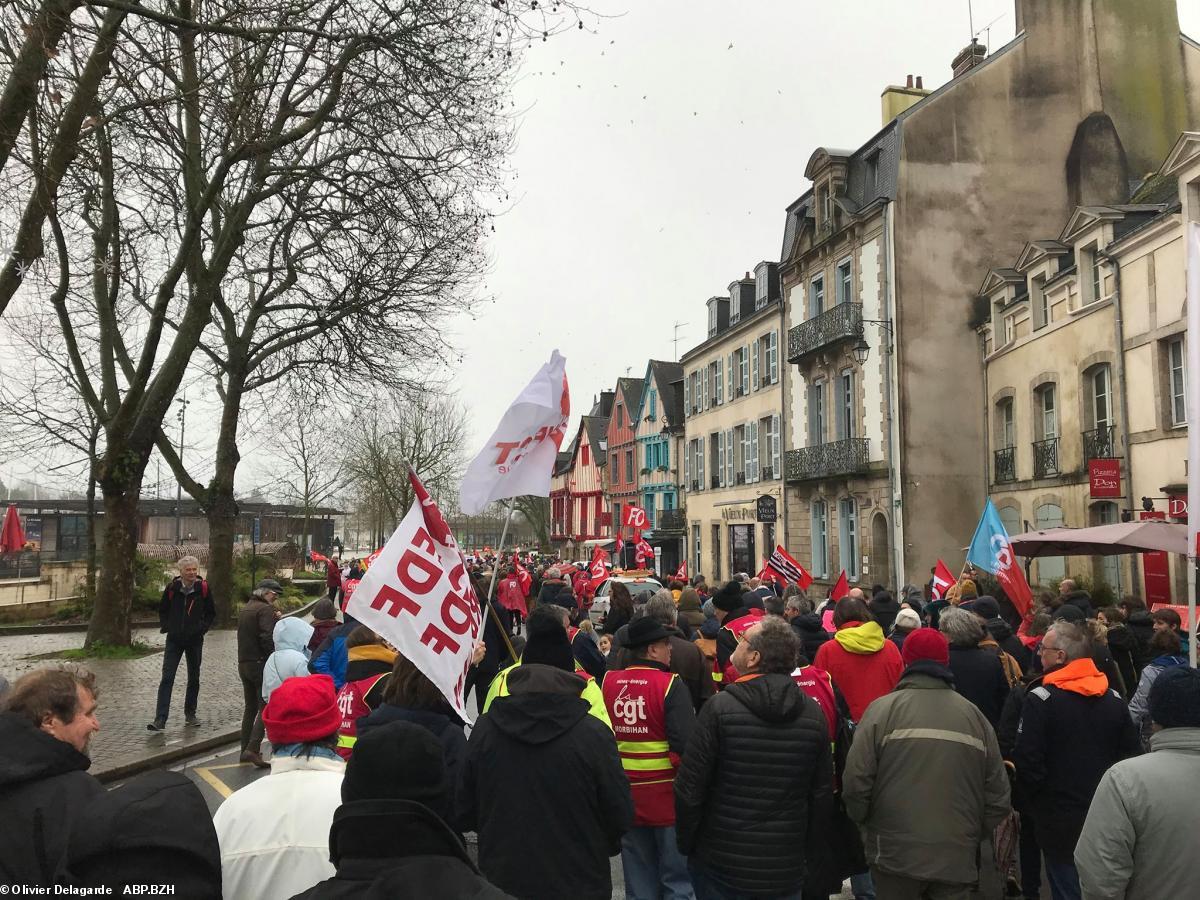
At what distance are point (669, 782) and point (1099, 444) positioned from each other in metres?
17.2

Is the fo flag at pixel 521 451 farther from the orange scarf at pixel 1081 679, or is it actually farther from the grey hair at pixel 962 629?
the orange scarf at pixel 1081 679

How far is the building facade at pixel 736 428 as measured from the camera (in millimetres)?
34719

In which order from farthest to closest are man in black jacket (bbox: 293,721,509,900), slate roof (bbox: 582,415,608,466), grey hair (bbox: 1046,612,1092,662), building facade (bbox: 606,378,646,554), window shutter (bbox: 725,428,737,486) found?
1. slate roof (bbox: 582,415,608,466)
2. building facade (bbox: 606,378,646,554)
3. window shutter (bbox: 725,428,737,486)
4. grey hair (bbox: 1046,612,1092,662)
5. man in black jacket (bbox: 293,721,509,900)

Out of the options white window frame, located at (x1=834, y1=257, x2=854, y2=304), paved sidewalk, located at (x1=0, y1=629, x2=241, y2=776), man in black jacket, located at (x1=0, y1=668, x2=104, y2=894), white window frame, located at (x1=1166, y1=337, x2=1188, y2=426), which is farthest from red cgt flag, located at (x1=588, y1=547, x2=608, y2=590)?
man in black jacket, located at (x1=0, y1=668, x2=104, y2=894)

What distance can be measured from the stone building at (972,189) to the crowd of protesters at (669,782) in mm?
20057

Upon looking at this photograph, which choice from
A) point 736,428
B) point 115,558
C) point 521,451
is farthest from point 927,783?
point 736,428

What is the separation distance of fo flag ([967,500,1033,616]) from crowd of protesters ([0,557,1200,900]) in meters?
3.85

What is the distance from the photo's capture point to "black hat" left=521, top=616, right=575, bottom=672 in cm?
505

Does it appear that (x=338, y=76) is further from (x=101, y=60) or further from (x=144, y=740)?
(x=144, y=740)

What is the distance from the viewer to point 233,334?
21953 millimetres

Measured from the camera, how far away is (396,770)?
92.7 inches

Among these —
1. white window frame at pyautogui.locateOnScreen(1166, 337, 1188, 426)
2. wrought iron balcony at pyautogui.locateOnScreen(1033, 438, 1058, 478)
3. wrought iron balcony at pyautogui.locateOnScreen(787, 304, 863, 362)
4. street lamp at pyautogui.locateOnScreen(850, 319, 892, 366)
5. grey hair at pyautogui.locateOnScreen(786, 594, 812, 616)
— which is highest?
wrought iron balcony at pyautogui.locateOnScreen(787, 304, 863, 362)

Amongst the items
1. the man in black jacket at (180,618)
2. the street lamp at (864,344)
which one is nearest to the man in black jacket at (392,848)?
the man in black jacket at (180,618)

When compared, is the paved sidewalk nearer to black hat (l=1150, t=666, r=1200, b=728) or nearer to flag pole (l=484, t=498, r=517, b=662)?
flag pole (l=484, t=498, r=517, b=662)
